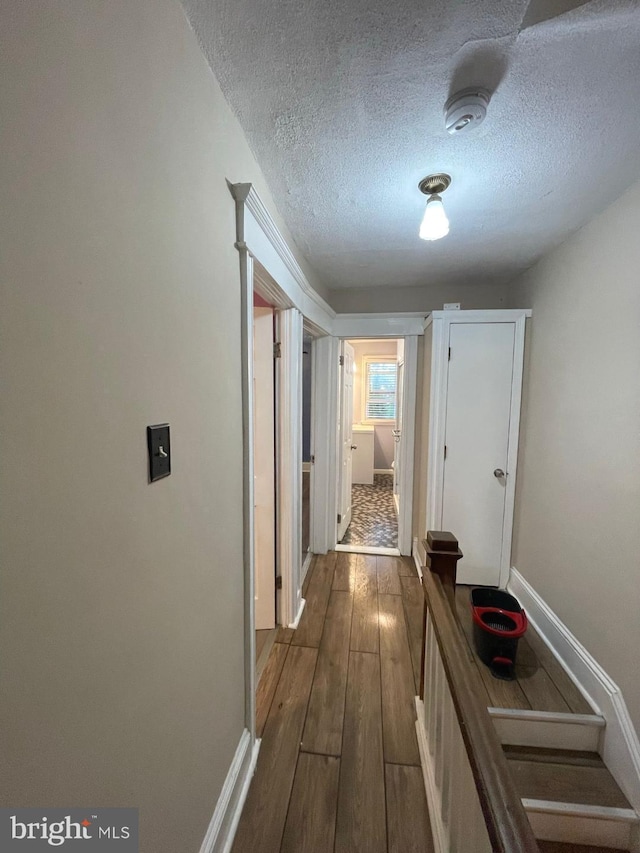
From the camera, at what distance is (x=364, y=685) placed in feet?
5.77

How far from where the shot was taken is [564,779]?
4.54 ft

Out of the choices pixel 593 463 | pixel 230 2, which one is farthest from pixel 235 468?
pixel 593 463

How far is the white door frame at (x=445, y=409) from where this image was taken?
2.42m

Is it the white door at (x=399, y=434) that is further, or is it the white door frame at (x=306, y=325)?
the white door at (x=399, y=434)

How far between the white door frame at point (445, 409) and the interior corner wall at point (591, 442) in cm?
12

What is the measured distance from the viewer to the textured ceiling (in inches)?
30.9

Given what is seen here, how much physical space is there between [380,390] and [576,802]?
16.4ft

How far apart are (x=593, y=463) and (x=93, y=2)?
86.9 inches

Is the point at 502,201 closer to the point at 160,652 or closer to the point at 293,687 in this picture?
the point at 160,652

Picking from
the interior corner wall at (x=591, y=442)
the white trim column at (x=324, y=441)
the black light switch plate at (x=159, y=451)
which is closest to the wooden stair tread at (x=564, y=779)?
the interior corner wall at (x=591, y=442)

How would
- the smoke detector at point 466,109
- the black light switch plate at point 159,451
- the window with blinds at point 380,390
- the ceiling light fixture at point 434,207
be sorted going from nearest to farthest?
1. the black light switch plate at point 159,451
2. the smoke detector at point 466,109
3. the ceiling light fixture at point 434,207
4. the window with blinds at point 380,390

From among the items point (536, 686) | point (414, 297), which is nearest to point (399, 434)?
point (414, 297)

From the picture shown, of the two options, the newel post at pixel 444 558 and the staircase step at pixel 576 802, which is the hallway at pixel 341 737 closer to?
the staircase step at pixel 576 802

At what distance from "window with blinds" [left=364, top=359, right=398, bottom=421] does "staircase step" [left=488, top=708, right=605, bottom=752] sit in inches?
182
